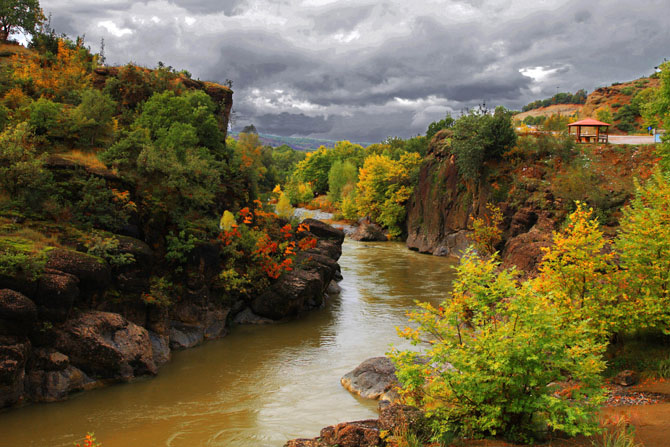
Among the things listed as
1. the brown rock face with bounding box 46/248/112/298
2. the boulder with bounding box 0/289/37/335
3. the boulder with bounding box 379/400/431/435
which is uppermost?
the brown rock face with bounding box 46/248/112/298

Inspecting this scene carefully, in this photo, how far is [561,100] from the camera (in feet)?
420

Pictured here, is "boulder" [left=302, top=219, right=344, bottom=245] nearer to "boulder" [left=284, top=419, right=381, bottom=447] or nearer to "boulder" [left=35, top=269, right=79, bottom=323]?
"boulder" [left=35, top=269, right=79, bottom=323]

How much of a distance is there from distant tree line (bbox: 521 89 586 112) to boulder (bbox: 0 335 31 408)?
13155cm

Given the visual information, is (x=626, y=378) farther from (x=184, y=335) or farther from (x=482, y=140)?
(x=482, y=140)

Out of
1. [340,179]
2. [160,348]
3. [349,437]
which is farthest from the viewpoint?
[340,179]

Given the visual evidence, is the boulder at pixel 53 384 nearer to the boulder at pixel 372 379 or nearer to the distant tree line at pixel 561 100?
the boulder at pixel 372 379

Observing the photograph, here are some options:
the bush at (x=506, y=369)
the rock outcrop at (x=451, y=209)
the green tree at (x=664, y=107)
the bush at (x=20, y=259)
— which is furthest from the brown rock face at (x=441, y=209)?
the bush at (x=506, y=369)

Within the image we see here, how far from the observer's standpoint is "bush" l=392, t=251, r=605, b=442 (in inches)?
355

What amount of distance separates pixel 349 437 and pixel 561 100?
135743mm

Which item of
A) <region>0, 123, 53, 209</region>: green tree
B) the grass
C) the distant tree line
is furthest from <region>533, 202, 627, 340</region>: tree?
the distant tree line

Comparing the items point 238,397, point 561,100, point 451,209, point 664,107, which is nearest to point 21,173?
point 238,397

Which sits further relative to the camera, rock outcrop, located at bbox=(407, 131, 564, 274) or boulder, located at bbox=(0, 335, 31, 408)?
rock outcrop, located at bbox=(407, 131, 564, 274)

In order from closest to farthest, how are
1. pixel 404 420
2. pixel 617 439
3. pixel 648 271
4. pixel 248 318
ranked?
pixel 617 439
pixel 404 420
pixel 648 271
pixel 248 318

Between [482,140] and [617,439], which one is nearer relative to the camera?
[617,439]
